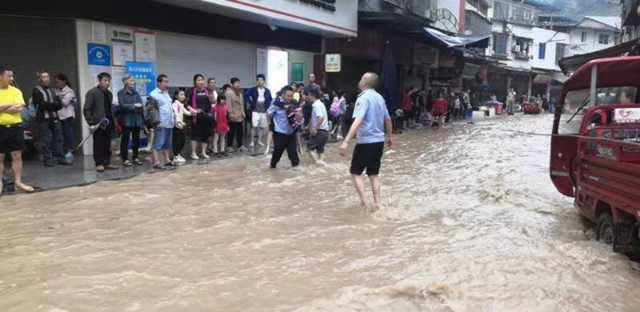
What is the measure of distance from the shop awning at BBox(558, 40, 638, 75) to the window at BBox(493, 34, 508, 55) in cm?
3584

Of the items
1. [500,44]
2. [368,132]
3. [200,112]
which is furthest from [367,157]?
[500,44]

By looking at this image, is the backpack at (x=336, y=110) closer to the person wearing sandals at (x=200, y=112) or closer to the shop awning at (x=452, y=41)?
the person wearing sandals at (x=200, y=112)

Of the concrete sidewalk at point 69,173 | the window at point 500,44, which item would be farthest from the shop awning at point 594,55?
the window at point 500,44

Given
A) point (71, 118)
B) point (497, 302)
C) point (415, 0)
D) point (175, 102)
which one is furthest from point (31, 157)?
point (415, 0)

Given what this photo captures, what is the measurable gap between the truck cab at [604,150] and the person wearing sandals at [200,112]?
657 cm

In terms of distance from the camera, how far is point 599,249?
16.9ft

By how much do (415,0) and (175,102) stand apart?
17.7 metres

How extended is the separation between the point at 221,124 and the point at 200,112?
810mm

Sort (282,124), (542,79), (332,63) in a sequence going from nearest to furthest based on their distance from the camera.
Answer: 1. (282,124)
2. (332,63)
3. (542,79)

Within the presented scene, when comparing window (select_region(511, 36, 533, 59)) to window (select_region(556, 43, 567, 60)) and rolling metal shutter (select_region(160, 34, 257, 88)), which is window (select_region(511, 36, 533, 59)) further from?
rolling metal shutter (select_region(160, 34, 257, 88))

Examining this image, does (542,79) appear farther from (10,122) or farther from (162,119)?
(10,122)

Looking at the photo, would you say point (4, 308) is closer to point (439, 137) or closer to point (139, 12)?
point (139, 12)

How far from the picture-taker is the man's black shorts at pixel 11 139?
696 cm

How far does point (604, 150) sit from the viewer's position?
5.08 m
